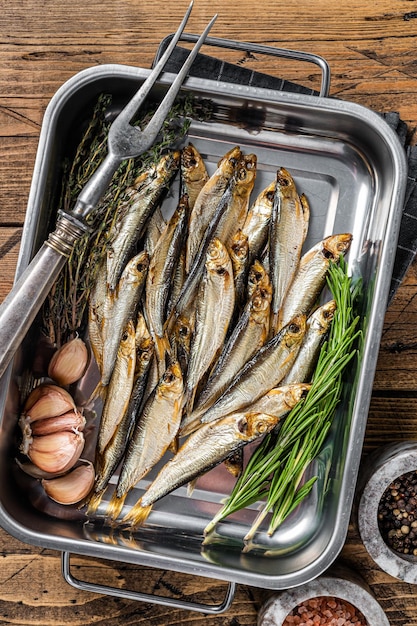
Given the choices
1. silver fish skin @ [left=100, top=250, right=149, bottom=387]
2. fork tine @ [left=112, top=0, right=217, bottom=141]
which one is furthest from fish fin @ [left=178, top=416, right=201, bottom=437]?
fork tine @ [left=112, top=0, right=217, bottom=141]

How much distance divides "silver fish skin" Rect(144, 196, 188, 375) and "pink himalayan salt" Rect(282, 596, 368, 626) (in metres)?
0.71

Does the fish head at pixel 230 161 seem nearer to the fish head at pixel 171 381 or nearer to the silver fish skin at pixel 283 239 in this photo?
the silver fish skin at pixel 283 239

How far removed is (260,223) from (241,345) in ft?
1.00

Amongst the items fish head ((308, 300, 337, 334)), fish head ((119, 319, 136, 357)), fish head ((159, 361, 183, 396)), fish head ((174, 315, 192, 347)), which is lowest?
fish head ((159, 361, 183, 396))

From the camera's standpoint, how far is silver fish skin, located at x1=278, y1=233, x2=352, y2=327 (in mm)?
1567

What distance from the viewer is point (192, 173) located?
5.20ft

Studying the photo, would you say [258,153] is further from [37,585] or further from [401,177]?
[37,585]

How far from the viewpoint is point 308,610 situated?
1.63 m

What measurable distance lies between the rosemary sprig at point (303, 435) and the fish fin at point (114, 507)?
240mm

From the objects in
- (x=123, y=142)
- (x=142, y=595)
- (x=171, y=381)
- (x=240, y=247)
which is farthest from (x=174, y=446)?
(x=123, y=142)

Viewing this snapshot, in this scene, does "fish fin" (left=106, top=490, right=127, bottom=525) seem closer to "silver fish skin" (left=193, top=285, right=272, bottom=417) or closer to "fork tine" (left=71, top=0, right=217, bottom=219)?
"silver fish skin" (left=193, top=285, right=272, bottom=417)

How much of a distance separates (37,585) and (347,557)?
844mm

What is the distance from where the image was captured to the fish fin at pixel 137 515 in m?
1.60

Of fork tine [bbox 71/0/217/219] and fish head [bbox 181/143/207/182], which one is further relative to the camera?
fish head [bbox 181/143/207/182]
